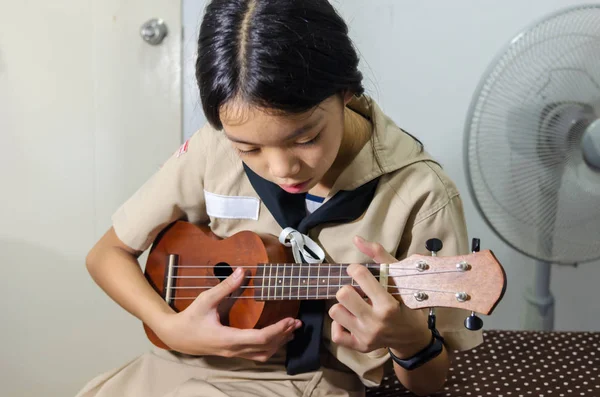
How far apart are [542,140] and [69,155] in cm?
117

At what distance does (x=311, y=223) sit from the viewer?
88 cm

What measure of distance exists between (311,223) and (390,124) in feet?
0.65

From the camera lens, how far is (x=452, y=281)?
0.68m

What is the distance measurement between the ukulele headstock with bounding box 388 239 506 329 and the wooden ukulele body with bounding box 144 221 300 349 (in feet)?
0.73

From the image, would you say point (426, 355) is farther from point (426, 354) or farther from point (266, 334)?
point (266, 334)

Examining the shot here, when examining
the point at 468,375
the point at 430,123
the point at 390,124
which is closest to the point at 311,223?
the point at 390,124

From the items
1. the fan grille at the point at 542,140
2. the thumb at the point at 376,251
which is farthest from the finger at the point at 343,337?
the fan grille at the point at 542,140

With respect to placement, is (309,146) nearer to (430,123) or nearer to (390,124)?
(390,124)

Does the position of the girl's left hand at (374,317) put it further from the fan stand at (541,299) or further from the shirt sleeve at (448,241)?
the fan stand at (541,299)

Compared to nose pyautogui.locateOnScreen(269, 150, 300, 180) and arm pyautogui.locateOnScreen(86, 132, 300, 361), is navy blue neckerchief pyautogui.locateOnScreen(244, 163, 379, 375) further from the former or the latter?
nose pyautogui.locateOnScreen(269, 150, 300, 180)

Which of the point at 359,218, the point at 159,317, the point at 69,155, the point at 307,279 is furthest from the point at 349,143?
the point at 69,155

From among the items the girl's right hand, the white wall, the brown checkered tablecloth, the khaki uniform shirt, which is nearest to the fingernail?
the girl's right hand

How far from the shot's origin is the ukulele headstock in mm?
650

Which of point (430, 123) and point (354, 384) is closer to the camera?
point (354, 384)
